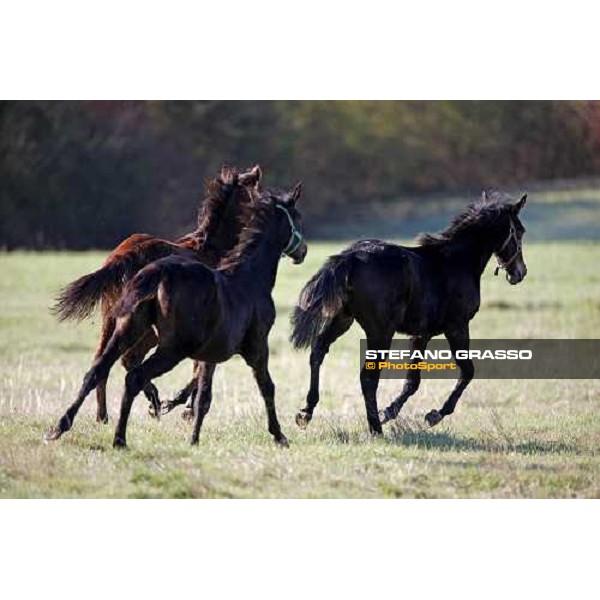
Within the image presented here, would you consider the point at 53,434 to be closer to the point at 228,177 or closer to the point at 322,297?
the point at 322,297

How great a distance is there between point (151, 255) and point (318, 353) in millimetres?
1549

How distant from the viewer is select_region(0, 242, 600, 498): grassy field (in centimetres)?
832

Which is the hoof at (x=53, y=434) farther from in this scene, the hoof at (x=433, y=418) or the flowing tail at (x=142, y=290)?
the hoof at (x=433, y=418)

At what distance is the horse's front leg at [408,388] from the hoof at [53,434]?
2725mm

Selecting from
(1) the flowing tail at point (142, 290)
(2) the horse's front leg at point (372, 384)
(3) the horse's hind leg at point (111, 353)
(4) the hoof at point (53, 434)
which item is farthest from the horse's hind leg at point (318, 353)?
(4) the hoof at point (53, 434)

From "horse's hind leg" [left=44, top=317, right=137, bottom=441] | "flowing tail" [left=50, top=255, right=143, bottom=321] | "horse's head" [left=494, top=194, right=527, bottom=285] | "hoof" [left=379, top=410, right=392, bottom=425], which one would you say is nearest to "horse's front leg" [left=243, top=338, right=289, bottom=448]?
"horse's hind leg" [left=44, top=317, right=137, bottom=441]

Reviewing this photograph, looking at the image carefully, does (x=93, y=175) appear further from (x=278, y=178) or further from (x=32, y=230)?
(x=278, y=178)

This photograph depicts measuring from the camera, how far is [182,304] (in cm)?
853

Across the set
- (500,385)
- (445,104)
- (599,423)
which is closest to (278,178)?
(445,104)

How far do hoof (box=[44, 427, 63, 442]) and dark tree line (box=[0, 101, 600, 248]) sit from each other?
6572mm

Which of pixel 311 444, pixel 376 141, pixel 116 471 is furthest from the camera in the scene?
pixel 376 141

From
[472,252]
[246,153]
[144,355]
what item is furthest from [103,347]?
[246,153]

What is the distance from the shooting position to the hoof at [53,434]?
8789mm

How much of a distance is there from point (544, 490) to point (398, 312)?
206 centimetres
